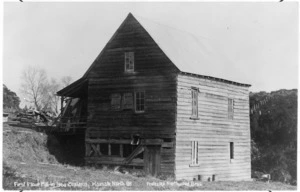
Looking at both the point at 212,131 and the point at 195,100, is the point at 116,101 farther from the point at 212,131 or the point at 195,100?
the point at 212,131

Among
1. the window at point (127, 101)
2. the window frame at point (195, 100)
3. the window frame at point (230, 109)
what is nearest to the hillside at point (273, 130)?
the window frame at point (230, 109)

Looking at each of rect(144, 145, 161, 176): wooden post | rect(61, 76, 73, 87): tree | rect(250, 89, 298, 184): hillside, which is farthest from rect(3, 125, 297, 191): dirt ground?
rect(61, 76, 73, 87): tree

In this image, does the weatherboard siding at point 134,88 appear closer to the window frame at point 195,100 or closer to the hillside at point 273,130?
the window frame at point 195,100

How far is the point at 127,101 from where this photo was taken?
3028 centimetres

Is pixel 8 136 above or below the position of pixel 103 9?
below

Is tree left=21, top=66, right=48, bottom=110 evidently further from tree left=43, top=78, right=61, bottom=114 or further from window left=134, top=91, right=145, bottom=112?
window left=134, top=91, right=145, bottom=112

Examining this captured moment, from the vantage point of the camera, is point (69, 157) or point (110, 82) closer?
point (110, 82)

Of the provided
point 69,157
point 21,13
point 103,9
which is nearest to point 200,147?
point 69,157

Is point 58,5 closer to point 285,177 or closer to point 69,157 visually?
point 69,157

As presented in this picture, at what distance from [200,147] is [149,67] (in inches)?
239

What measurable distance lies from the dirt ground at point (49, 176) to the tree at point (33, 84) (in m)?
13.0

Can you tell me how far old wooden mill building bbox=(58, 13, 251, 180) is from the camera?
28.9 m

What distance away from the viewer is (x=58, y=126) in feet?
116

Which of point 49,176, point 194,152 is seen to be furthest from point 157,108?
point 49,176
